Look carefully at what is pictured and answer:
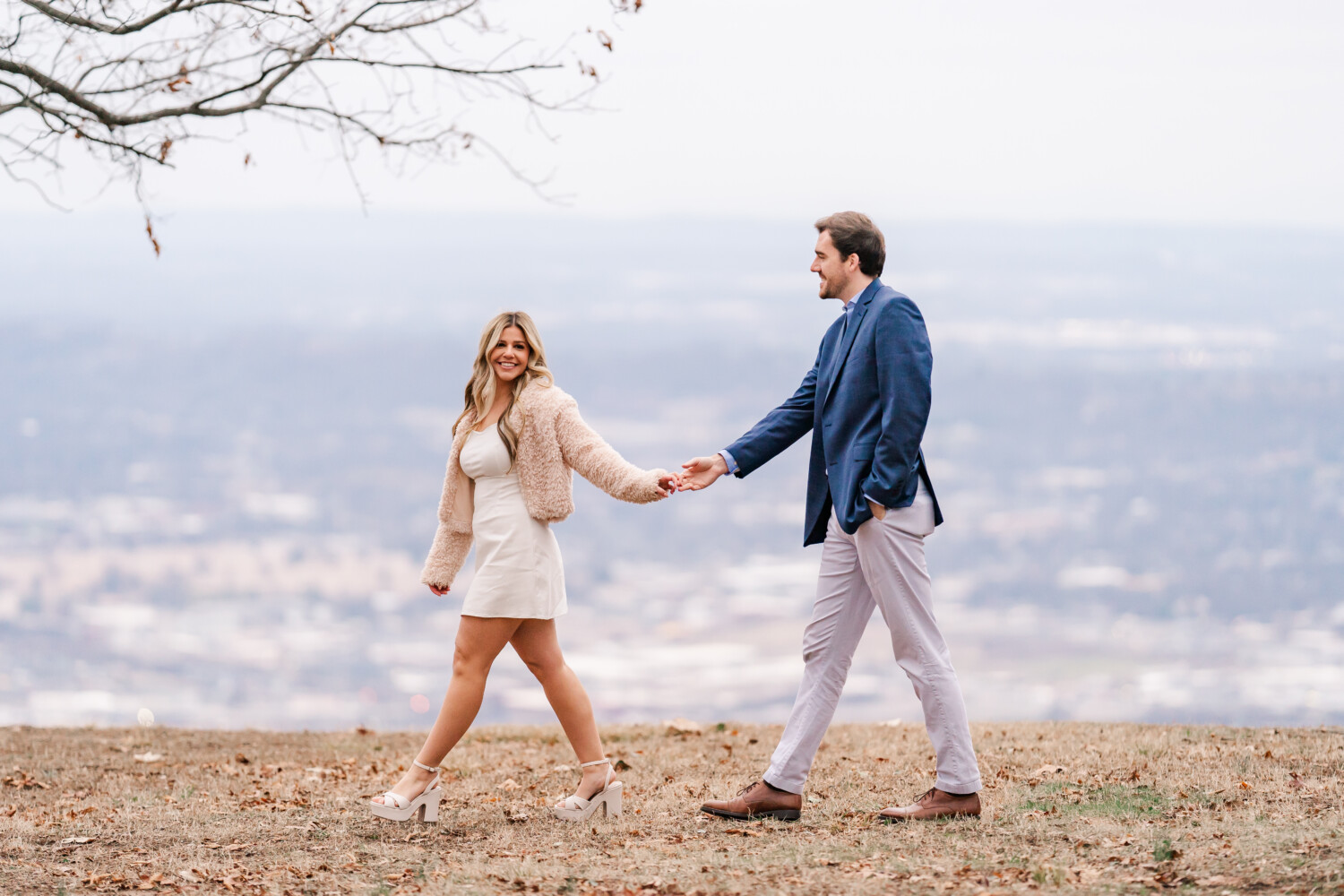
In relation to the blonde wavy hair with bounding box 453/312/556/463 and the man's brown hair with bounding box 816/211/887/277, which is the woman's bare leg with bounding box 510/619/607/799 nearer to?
the blonde wavy hair with bounding box 453/312/556/463

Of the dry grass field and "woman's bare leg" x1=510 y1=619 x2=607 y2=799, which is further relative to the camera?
"woman's bare leg" x1=510 y1=619 x2=607 y2=799

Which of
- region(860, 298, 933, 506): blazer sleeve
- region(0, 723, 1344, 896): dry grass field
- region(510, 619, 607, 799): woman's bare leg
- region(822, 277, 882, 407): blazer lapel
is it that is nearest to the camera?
region(0, 723, 1344, 896): dry grass field

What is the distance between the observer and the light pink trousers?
215 inches

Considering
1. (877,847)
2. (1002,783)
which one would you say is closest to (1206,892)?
(877,847)

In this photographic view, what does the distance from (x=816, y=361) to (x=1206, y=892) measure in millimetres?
2672

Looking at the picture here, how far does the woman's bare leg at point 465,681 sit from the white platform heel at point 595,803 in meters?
0.61

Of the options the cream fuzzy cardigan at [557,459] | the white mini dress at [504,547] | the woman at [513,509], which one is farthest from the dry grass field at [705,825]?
the cream fuzzy cardigan at [557,459]

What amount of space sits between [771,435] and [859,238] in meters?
0.99

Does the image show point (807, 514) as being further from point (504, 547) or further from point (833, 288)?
point (504, 547)

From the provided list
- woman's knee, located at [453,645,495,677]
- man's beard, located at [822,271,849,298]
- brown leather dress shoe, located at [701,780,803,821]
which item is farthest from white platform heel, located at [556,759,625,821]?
man's beard, located at [822,271,849,298]

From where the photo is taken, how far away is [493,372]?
5.97 meters

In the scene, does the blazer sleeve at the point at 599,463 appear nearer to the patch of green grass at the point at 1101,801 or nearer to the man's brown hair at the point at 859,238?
the man's brown hair at the point at 859,238

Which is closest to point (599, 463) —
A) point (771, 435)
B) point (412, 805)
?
point (771, 435)

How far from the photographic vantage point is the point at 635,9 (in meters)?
7.99
